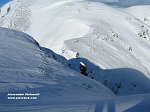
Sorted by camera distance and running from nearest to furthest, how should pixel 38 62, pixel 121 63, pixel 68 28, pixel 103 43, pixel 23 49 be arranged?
pixel 38 62, pixel 23 49, pixel 121 63, pixel 103 43, pixel 68 28

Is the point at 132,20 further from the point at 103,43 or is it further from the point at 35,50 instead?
the point at 35,50

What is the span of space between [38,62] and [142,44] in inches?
602

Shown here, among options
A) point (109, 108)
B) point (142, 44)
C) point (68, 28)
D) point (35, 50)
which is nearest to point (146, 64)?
point (142, 44)

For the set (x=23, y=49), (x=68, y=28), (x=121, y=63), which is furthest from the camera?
(x=68, y=28)

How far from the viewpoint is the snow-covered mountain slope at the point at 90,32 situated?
2094cm

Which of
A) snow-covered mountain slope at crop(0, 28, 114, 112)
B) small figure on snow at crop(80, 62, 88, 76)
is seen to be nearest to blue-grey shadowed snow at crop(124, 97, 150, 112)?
snow-covered mountain slope at crop(0, 28, 114, 112)

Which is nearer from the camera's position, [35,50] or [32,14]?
[35,50]

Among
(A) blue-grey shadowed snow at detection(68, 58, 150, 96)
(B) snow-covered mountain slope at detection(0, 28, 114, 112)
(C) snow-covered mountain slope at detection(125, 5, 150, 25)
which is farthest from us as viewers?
(C) snow-covered mountain slope at detection(125, 5, 150, 25)

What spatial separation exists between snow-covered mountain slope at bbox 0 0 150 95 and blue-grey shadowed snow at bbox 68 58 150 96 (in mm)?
56

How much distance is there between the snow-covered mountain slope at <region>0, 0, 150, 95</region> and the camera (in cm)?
2094

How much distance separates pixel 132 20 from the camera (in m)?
29.2

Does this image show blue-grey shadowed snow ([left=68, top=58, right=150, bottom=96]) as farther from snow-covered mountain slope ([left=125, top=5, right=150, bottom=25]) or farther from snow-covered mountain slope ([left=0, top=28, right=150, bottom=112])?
snow-covered mountain slope ([left=125, top=5, right=150, bottom=25])

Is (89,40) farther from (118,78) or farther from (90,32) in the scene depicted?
(118,78)

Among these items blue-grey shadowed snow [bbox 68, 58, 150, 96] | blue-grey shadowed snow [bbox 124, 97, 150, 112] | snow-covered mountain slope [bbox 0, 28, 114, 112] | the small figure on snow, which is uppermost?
blue-grey shadowed snow [bbox 124, 97, 150, 112]
